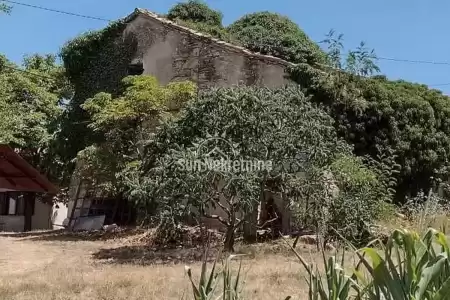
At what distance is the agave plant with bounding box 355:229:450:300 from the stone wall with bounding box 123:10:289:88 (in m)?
13.7

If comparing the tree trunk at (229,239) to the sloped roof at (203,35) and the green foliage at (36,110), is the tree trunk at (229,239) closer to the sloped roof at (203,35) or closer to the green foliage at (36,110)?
the sloped roof at (203,35)

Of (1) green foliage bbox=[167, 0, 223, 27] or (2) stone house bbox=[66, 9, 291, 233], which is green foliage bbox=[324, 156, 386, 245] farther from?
(1) green foliage bbox=[167, 0, 223, 27]

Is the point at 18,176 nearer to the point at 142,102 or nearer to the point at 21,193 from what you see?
the point at 142,102

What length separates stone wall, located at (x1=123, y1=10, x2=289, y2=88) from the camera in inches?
658

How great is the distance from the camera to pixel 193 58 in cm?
1777

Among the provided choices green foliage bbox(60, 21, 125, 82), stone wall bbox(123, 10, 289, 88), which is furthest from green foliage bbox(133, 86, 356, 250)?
green foliage bbox(60, 21, 125, 82)

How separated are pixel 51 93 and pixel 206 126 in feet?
55.1

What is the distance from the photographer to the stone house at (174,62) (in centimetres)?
1675

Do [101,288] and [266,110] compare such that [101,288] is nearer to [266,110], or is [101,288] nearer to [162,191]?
[162,191]

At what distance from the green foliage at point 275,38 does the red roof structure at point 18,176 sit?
7935mm

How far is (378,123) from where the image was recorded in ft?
52.2

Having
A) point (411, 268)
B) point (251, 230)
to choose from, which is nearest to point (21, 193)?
point (251, 230)

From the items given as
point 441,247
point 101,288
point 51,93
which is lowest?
point 101,288

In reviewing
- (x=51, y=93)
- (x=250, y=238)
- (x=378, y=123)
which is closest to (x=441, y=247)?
(x=250, y=238)
